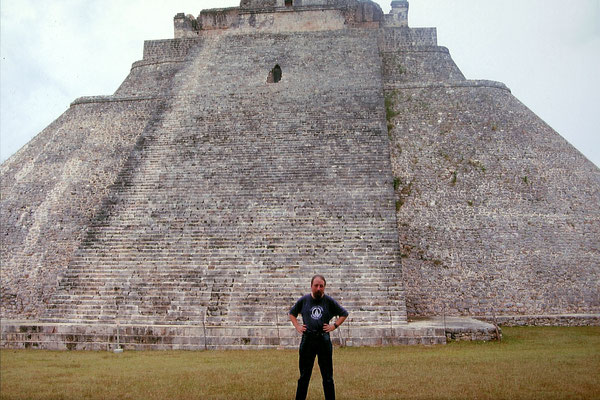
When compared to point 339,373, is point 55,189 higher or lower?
Answer: higher

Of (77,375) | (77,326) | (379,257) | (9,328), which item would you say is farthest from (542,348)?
(9,328)

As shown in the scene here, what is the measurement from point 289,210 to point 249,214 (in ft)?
2.53

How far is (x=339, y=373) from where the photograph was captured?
5852 millimetres

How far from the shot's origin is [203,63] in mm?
16906

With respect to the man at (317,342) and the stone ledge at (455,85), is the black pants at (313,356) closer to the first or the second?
the man at (317,342)

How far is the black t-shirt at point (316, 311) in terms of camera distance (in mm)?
4371

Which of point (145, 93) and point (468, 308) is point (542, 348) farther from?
point (145, 93)

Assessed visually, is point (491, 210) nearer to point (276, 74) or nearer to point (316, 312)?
point (276, 74)

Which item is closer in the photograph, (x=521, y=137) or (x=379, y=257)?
(x=379, y=257)

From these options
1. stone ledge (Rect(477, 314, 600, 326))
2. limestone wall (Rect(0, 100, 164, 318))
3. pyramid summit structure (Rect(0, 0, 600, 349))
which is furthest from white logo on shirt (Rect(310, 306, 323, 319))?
limestone wall (Rect(0, 100, 164, 318))

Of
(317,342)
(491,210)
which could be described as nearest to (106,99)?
(491,210)

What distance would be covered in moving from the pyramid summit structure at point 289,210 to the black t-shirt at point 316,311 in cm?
390

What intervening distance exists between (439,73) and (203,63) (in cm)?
664

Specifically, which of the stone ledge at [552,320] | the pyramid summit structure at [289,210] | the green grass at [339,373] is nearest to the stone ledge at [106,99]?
the pyramid summit structure at [289,210]
